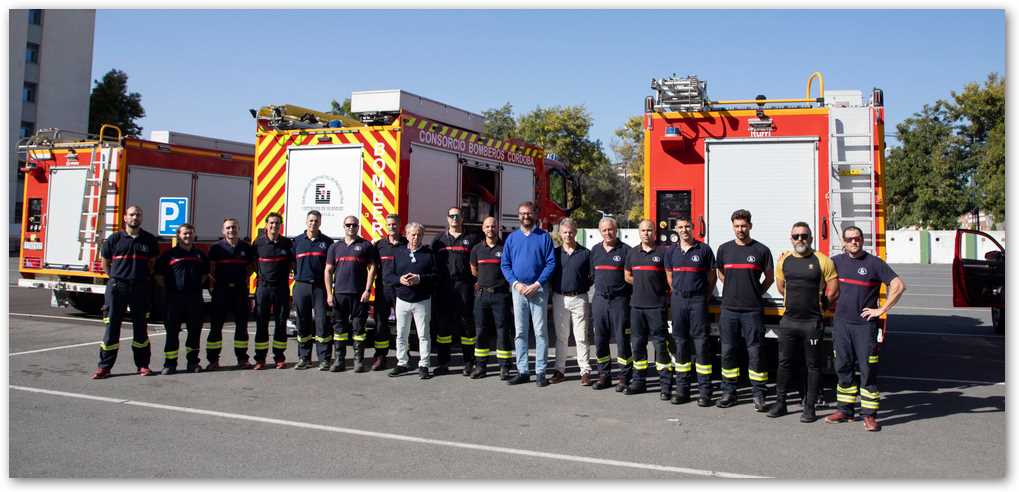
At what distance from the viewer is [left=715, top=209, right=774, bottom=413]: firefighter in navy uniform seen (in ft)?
21.7

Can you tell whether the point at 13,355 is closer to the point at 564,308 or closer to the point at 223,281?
the point at 223,281

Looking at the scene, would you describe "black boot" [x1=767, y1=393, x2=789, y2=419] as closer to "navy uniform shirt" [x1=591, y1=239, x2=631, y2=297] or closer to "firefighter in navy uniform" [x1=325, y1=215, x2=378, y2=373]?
"navy uniform shirt" [x1=591, y1=239, x2=631, y2=297]

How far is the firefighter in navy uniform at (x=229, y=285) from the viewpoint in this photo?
837cm

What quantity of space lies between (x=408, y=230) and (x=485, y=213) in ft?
12.9

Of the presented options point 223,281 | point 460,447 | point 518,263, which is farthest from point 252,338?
point 460,447

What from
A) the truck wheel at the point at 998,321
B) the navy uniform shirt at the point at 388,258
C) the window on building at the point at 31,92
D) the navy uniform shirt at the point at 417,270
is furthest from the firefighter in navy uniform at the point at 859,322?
the window on building at the point at 31,92

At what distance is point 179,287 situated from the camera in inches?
319

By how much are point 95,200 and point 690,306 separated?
942 cm

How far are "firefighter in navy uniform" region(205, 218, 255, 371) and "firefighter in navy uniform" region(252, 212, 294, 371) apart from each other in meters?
0.16

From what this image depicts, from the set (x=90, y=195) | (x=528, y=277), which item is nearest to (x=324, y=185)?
(x=528, y=277)

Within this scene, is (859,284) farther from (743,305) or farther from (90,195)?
(90,195)

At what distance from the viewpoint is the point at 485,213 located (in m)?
12.1

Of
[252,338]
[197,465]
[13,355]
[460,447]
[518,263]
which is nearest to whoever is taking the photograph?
[197,465]

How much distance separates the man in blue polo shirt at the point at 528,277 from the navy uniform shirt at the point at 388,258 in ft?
3.86
